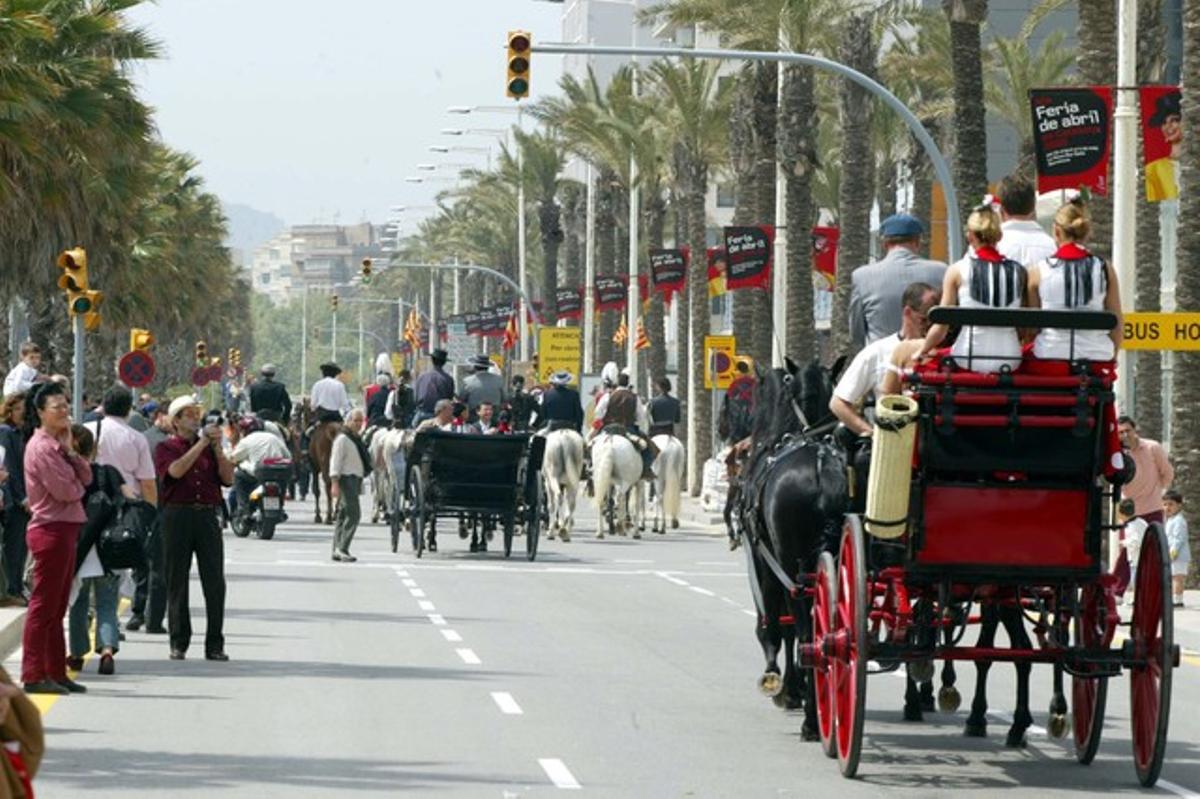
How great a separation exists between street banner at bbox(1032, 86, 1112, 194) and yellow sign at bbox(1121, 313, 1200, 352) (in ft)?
11.7

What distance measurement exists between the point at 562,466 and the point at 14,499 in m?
17.1

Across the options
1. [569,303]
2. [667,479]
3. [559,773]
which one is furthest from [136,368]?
[569,303]

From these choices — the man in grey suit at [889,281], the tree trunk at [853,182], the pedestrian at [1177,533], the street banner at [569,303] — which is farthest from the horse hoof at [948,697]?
the street banner at [569,303]

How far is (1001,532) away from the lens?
13289mm

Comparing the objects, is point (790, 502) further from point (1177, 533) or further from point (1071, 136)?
point (1071, 136)

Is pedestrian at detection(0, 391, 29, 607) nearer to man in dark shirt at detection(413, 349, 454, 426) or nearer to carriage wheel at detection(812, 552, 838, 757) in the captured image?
carriage wheel at detection(812, 552, 838, 757)

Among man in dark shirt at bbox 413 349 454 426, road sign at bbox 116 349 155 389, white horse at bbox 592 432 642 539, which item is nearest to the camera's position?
man in dark shirt at bbox 413 349 454 426

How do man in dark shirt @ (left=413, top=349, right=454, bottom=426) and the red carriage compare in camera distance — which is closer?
the red carriage

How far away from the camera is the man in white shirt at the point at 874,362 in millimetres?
14273

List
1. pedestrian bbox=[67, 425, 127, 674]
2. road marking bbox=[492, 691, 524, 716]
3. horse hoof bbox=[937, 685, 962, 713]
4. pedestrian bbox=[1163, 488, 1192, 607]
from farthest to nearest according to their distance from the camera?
pedestrian bbox=[1163, 488, 1192, 607] < pedestrian bbox=[67, 425, 127, 674] < road marking bbox=[492, 691, 524, 716] < horse hoof bbox=[937, 685, 962, 713]

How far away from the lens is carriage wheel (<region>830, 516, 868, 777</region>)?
511 inches

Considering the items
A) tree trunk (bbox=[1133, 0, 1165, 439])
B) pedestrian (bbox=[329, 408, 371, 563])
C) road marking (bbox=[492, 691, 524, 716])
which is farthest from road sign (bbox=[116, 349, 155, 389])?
road marking (bbox=[492, 691, 524, 716])

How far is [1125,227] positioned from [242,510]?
47.6 ft

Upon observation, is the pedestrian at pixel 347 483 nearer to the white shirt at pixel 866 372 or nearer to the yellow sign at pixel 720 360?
the yellow sign at pixel 720 360
